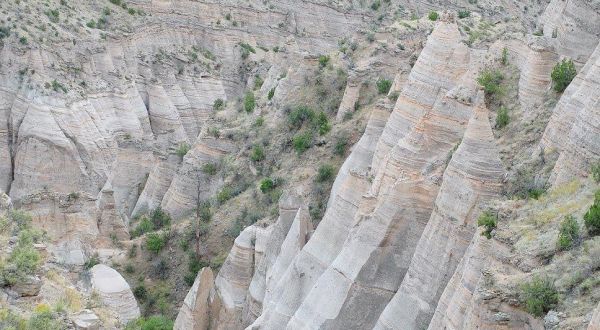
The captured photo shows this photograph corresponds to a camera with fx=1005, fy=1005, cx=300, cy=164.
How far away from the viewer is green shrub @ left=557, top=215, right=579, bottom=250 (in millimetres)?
16906

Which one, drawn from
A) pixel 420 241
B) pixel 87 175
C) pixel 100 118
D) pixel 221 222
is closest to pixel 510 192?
pixel 420 241

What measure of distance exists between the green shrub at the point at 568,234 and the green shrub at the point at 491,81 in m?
11.4

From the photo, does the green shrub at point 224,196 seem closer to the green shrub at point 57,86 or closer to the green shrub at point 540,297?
the green shrub at point 57,86

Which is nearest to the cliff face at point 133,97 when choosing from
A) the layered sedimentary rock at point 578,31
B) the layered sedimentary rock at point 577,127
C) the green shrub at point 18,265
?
the green shrub at point 18,265

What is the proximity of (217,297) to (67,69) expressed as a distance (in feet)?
97.5

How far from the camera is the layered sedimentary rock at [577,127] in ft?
65.7

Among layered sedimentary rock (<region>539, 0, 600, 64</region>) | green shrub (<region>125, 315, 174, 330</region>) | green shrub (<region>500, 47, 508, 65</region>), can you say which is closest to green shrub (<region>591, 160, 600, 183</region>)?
layered sedimentary rock (<region>539, 0, 600, 64</region>)

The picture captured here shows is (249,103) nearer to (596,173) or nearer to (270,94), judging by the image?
(270,94)

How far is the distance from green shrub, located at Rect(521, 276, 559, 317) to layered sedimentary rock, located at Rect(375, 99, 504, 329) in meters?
5.90

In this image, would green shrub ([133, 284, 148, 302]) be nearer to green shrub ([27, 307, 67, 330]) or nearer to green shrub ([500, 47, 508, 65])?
green shrub ([500, 47, 508, 65])

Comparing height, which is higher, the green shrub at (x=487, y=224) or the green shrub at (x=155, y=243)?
the green shrub at (x=487, y=224)

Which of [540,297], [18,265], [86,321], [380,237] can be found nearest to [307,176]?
[380,237]

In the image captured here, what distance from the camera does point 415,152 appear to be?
27.7m

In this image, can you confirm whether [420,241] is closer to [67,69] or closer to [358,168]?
[358,168]
